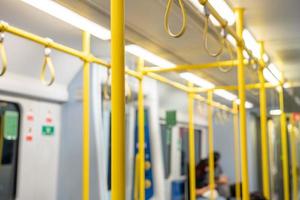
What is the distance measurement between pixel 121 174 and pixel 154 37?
8.78 ft

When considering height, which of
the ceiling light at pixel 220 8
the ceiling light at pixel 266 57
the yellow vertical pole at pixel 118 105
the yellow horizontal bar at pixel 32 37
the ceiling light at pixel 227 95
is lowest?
the yellow vertical pole at pixel 118 105

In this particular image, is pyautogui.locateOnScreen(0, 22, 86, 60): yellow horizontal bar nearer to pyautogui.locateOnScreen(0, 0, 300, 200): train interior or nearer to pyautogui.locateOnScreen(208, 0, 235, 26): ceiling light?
pyautogui.locateOnScreen(0, 0, 300, 200): train interior

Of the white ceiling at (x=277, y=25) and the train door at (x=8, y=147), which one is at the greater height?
the white ceiling at (x=277, y=25)

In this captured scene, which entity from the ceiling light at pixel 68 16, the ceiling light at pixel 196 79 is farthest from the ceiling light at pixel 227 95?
the ceiling light at pixel 68 16

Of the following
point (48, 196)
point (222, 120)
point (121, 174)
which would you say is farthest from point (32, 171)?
point (222, 120)

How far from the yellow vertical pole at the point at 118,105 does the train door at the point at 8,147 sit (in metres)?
2.34

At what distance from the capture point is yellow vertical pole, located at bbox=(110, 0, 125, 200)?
3.81 ft

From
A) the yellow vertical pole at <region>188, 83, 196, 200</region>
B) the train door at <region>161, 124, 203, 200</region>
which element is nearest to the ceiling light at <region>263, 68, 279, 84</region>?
the yellow vertical pole at <region>188, 83, 196, 200</region>

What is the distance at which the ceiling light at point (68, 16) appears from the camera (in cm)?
229

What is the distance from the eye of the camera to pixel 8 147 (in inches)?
129

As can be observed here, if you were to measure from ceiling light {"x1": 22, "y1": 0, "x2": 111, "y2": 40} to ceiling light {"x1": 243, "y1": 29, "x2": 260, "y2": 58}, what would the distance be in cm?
139

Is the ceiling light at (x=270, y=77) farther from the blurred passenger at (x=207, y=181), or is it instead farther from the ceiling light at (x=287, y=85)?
the blurred passenger at (x=207, y=181)

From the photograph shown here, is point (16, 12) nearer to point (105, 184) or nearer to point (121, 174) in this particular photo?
point (105, 184)

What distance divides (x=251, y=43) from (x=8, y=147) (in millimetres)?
2468
